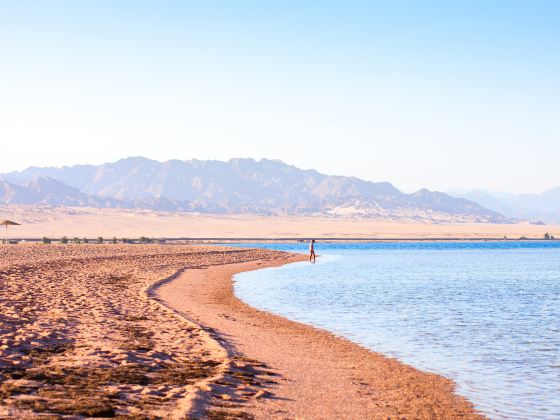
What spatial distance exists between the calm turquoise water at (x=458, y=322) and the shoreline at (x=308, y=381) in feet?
2.29

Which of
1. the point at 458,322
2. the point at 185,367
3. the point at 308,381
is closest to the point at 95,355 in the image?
the point at 185,367

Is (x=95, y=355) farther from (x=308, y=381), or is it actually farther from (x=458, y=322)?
(x=458, y=322)

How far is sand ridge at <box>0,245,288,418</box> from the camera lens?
953cm

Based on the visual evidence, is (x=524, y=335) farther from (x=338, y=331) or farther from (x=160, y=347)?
(x=160, y=347)

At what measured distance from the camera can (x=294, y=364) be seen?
1383 cm

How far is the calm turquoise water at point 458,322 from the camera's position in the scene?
12766 mm

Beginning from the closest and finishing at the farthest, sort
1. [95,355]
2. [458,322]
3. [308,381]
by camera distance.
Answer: [308,381] < [95,355] < [458,322]

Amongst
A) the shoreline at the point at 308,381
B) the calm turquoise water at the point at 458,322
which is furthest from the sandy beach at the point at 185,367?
the calm turquoise water at the point at 458,322

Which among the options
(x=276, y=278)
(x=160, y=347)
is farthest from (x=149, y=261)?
(x=160, y=347)

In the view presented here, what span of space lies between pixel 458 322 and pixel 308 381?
9.85 meters

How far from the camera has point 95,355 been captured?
12.8m

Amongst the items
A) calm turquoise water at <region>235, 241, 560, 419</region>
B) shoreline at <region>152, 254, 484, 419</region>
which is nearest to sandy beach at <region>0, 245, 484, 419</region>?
shoreline at <region>152, 254, 484, 419</region>

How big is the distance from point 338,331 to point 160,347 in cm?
614

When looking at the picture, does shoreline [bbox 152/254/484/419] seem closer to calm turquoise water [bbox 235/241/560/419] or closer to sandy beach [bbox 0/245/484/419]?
sandy beach [bbox 0/245/484/419]
